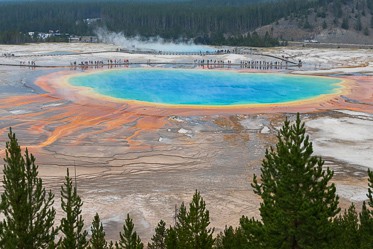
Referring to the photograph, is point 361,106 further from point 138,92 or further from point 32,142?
point 32,142

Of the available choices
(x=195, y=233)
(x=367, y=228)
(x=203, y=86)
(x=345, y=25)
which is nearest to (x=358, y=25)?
(x=345, y=25)

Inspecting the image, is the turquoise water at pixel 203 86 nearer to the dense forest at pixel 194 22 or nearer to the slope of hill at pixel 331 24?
the dense forest at pixel 194 22

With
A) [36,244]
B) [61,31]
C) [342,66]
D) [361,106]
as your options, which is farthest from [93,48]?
[36,244]

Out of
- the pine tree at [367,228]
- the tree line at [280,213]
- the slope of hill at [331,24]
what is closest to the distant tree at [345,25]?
the slope of hill at [331,24]

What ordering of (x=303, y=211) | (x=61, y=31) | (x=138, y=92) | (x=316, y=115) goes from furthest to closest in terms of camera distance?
(x=61, y=31) < (x=138, y=92) < (x=316, y=115) < (x=303, y=211)

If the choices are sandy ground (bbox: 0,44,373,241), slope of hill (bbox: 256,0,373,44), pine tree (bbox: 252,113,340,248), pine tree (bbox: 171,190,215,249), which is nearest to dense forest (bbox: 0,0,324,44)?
slope of hill (bbox: 256,0,373,44)

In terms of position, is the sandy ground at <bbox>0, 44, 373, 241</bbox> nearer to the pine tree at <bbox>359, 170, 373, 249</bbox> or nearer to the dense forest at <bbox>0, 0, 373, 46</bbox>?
the pine tree at <bbox>359, 170, 373, 249</bbox>
